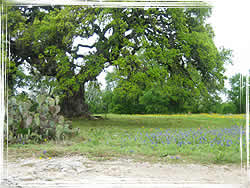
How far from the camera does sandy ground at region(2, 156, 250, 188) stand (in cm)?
179

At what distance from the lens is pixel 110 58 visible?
228cm

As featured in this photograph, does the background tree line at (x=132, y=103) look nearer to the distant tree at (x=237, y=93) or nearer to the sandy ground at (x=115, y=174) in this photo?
the distant tree at (x=237, y=93)

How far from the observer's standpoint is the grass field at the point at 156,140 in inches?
76.3

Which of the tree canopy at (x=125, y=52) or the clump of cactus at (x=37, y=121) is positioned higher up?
the tree canopy at (x=125, y=52)

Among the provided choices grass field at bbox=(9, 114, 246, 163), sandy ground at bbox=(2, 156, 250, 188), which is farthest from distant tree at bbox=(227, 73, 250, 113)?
sandy ground at bbox=(2, 156, 250, 188)

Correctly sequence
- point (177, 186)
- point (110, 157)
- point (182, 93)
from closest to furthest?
point (177, 186), point (110, 157), point (182, 93)

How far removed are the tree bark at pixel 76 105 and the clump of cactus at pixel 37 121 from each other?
0.07m

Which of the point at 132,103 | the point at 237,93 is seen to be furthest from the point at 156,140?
the point at 237,93

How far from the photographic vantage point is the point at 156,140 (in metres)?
2.05

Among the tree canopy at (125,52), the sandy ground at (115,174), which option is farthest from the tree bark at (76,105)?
the sandy ground at (115,174)

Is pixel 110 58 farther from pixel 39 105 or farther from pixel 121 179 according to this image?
pixel 121 179

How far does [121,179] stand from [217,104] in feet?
3.57

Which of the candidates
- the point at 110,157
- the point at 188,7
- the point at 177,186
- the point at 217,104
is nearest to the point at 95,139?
the point at 110,157

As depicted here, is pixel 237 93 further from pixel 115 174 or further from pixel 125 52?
pixel 115 174
